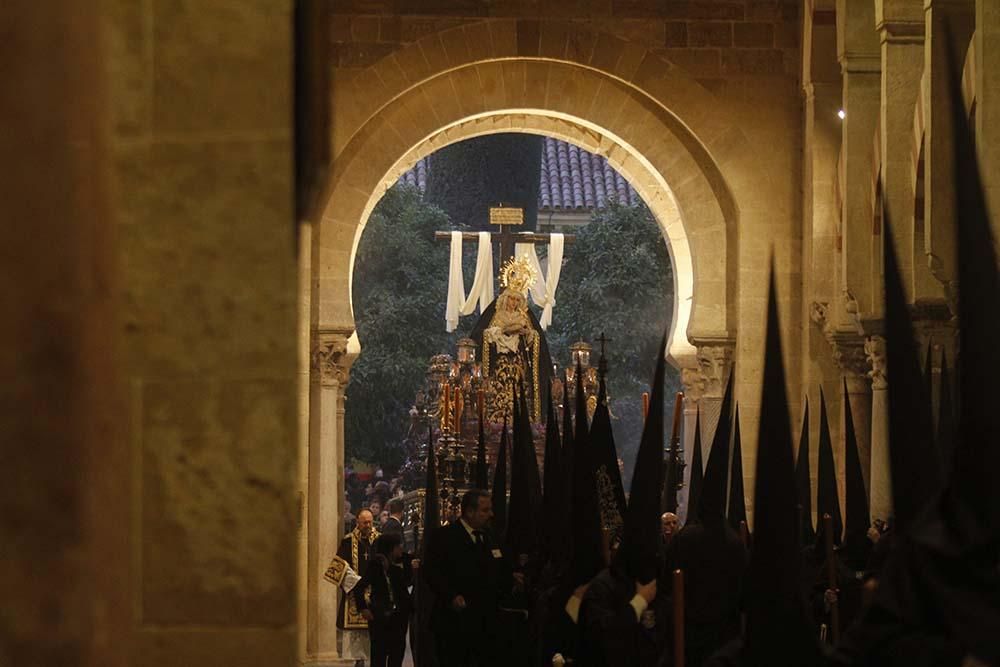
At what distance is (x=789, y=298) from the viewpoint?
755 inches

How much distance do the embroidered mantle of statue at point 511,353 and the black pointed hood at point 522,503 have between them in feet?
30.0

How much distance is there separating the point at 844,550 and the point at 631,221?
28555 mm

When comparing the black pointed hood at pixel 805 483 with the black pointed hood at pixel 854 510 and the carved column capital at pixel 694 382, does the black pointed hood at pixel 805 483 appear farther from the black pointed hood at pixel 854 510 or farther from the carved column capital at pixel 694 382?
the carved column capital at pixel 694 382

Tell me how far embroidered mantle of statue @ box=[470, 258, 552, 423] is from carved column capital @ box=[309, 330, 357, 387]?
11.4 feet

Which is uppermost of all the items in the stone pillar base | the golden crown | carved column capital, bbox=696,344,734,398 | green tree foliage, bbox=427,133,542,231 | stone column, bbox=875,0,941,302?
green tree foliage, bbox=427,133,542,231

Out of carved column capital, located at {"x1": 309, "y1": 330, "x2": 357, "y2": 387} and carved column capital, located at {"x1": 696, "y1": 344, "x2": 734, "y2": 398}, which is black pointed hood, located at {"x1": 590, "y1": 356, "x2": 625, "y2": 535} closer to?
carved column capital, located at {"x1": 696, "y1": 344, "x2": 734, "y2": 398}

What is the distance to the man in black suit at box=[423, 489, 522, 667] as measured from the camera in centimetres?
1297

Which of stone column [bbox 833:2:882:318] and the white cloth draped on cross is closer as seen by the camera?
stone column [bbox 833:2:882:318]

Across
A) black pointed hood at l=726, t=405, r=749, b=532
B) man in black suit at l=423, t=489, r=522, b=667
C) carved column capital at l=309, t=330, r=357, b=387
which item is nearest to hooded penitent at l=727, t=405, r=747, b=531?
black pointed hood at l=726, t=405, r=749, b=532

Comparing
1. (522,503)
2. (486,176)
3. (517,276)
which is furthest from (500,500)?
(486,176)

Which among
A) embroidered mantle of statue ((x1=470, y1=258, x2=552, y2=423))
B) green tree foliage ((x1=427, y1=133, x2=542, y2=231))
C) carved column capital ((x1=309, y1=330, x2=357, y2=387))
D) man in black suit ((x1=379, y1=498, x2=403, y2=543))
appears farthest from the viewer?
green tree foliage ((x1=427, y1=133, x2=542, y2=231))

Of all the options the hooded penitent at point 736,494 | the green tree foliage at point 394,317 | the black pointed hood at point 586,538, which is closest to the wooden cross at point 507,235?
the green tree foliage at point 394,317

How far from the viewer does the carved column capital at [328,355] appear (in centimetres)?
1994

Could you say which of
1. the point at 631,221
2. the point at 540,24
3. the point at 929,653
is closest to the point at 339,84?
the point at 540,24
